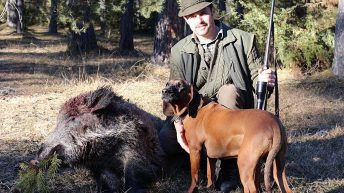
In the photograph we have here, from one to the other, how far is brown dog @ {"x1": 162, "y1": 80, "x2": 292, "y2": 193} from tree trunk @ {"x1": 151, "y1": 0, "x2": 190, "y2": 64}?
7.31 m

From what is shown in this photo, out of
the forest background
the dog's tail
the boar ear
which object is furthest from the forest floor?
the dog's tail

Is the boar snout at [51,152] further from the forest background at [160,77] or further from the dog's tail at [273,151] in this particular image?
the dog's tail at [273,151]

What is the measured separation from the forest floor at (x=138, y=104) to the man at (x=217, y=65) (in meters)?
0.41

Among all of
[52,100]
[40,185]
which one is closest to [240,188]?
Answer: [40,185]

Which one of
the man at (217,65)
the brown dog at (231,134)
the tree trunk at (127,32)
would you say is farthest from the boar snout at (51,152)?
the tree trunk at (127,32)

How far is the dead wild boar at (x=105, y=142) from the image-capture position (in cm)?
387

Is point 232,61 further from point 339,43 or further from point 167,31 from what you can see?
point 167,31

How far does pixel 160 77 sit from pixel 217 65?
249 inches

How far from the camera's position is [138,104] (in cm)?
816

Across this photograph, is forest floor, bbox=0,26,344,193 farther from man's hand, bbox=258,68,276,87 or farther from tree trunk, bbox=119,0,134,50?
tree trunk, bbox=119,0,134,50

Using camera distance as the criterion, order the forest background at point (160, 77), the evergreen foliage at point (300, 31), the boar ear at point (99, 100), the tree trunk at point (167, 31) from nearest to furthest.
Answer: the boar ear at point (99, 100), the forest background at point (160, 77), the evergreen foliage at point (300, 31), the tree trunk at point (167, 31)

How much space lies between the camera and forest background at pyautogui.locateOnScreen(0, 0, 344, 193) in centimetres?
512

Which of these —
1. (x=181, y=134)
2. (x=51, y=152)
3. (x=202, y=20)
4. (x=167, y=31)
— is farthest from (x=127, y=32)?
(x=51, y=152)

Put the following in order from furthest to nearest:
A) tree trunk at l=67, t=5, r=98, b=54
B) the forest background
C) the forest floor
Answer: tree trunk at l=67, t=5, r=98, b=54 → the forest background → the forest floor
